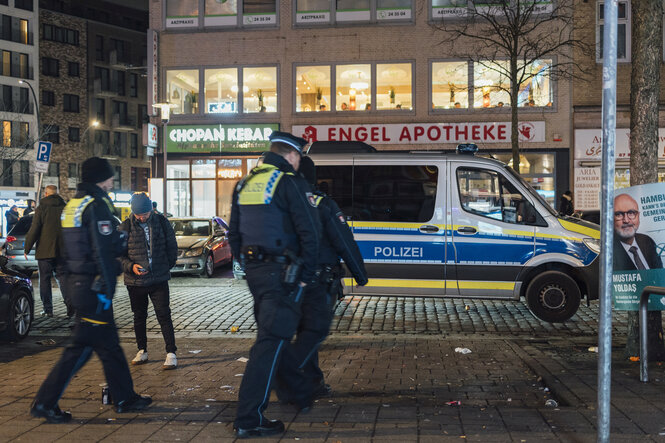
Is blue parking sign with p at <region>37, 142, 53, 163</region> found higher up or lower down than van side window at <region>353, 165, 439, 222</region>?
higher up

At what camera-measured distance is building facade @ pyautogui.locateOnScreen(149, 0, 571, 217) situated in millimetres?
25859

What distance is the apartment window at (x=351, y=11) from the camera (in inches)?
1036

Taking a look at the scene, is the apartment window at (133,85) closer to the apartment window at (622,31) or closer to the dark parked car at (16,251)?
the apartment window at (622,31)

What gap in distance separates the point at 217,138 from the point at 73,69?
1726 inches

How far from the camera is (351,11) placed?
1047 inches

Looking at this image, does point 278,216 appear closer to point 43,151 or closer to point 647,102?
point 647,102

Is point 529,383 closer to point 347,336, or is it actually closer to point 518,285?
point 347,336

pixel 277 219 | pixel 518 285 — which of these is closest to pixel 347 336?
pixel 518 285

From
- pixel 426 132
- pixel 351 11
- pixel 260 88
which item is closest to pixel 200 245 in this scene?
pixel 260 88

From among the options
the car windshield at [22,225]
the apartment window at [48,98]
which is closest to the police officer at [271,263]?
the car windshield at [22,225]

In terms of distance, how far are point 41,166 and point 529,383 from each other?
16.6 metres

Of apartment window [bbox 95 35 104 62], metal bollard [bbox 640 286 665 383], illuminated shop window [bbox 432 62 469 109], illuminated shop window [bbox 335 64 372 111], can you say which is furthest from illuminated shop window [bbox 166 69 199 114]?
apartment window [bbox 95 35 104 62]

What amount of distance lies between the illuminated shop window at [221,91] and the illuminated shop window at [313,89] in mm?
2553

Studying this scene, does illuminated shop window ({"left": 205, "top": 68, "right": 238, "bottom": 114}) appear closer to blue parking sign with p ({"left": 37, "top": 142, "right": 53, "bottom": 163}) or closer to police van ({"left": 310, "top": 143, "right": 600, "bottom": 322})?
blue parking sign with p ({"left": 37, "top": 142, "right": 53, "bottom": 163})
